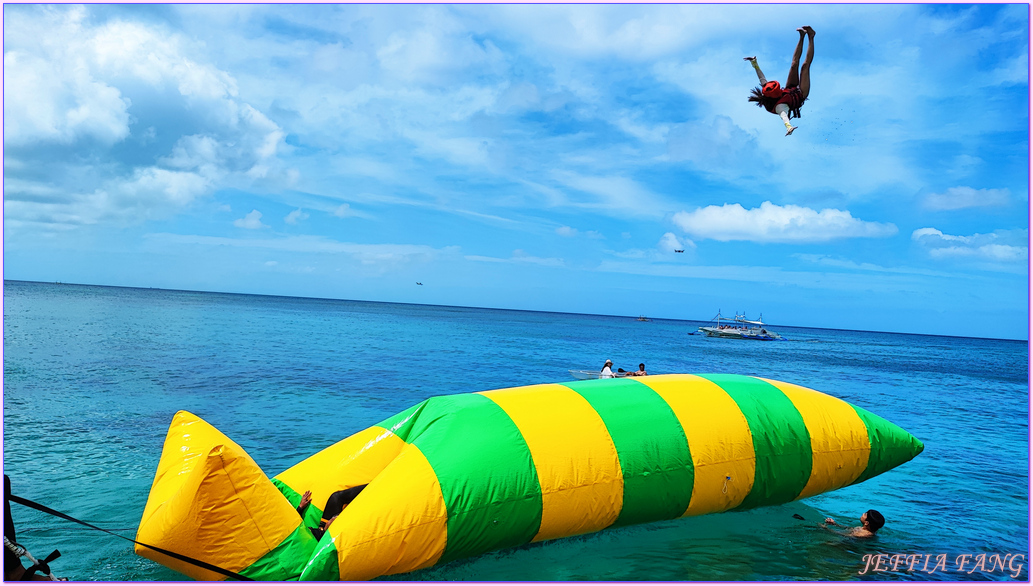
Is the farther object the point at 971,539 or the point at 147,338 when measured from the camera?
the point at 147,338

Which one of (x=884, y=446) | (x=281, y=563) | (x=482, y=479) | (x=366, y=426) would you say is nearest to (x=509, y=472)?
(x=482, y=479)

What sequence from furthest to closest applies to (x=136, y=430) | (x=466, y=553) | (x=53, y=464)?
1. (x=136, y=430)
2. (x=53, y=464)
3. (x=466, y=553)

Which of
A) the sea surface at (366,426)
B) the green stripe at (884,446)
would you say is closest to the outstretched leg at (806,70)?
the green stripe at (884,446)

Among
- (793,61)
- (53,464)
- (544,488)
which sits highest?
(793,61)

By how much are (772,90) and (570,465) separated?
4928 millimetres

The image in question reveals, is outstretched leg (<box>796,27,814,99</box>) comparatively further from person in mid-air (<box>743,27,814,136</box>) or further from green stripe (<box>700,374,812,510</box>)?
green stripe (<box>700,374,812,510</box>)

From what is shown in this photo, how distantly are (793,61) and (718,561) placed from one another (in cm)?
611

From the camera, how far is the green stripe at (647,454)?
6.94 metres

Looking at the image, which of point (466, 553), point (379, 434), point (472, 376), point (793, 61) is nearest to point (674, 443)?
point (466, 553)

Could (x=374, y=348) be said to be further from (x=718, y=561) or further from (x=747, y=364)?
(x=718, y=561)

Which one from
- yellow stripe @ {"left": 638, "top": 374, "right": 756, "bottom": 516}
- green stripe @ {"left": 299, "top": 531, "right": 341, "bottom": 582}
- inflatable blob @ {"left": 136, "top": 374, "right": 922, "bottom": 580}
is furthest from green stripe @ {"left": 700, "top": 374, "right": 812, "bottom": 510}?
green stripe @ {"left": 299, "top": 531, "right": 341, "bottom": 582}

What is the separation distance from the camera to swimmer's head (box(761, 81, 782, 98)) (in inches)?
267

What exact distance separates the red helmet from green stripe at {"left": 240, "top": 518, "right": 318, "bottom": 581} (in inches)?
275

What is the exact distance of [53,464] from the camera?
1015 cm
